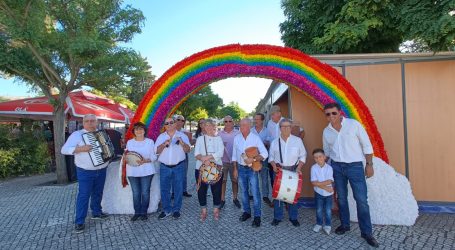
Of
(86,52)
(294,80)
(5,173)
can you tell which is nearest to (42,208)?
(86,52)

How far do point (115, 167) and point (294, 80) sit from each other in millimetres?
3966

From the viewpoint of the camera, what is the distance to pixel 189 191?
824cm

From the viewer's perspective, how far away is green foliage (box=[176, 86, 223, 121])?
29.0 m

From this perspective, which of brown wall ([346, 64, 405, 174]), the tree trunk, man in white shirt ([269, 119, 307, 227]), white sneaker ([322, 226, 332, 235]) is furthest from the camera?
the tree trunk

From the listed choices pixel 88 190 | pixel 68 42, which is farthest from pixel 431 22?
pixel 68 42

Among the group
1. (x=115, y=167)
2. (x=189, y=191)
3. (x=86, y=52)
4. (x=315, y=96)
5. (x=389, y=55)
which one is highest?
(x=86, y=52)

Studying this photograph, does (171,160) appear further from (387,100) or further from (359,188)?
(387,100)

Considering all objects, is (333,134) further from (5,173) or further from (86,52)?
(5,173)

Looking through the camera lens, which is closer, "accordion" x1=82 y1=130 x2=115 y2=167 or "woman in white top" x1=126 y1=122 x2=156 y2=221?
"accordion" x1=82 y1=130 x2=115 y2=167

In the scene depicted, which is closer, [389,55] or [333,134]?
[333,134]

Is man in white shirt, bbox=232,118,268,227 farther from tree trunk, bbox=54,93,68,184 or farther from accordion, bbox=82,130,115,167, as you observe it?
tree trunk, bbox=54,93,68,184

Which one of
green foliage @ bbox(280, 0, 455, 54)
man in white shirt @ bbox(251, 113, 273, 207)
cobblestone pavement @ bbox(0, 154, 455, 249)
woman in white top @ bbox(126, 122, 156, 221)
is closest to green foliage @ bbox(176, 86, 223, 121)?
green foliage @ bbox(280, 0, 455, 54)

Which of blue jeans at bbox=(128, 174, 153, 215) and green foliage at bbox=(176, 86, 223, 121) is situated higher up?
green foliage at bbox=(176, 86, 223, 121)

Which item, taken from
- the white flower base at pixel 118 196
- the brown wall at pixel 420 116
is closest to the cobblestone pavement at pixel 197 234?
the white flower base at pixel 118 196
